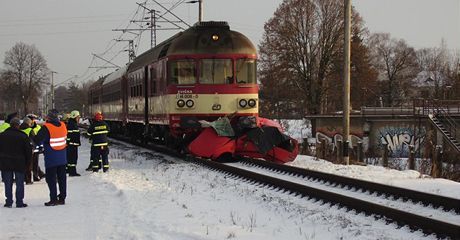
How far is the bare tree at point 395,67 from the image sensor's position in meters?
77.7

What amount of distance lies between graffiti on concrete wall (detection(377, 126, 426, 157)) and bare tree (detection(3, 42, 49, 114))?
5060 cm

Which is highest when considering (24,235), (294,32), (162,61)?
Result: (294,32)

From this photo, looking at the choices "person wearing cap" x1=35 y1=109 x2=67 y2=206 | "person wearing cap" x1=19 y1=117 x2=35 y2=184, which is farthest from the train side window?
"person wearing cap" x1=35 y1=109 x2=67 y2=206

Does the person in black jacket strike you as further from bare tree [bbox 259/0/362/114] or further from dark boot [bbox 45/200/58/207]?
bare tree [bbox 259/0/362/114]

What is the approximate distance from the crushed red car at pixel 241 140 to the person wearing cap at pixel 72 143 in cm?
293

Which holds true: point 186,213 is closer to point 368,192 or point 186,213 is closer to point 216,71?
point 368,192

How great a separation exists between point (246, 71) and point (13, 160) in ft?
26.1

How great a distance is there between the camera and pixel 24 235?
687 cm

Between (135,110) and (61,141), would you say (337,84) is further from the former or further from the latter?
(61,141)

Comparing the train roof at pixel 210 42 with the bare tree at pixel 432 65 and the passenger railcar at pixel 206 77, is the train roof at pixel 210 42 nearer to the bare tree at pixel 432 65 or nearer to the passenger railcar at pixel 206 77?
the passenger railcar at pixel 206 77

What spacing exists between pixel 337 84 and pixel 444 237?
41.6 meters

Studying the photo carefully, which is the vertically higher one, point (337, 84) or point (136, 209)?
point (337, 84)

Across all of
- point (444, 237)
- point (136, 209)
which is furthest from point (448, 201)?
point (136, 209)

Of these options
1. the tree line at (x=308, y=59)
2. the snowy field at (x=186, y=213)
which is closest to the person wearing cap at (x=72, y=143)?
the snowy field at (x=186, y=213)
